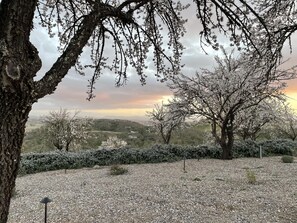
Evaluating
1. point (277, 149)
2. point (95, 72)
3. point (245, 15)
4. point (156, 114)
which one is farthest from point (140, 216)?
point (156, 114)

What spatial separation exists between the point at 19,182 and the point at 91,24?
795 cm

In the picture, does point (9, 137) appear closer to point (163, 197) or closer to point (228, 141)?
point (163, 197)

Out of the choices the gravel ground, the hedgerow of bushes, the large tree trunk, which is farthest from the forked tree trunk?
the large tree trunk

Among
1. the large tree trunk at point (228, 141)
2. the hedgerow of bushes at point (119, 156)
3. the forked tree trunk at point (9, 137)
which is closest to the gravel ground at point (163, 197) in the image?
the hedgerow of bushes at point (119, 156)

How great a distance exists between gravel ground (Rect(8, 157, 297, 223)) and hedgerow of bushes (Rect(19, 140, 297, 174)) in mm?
1709

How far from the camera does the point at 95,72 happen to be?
426cm

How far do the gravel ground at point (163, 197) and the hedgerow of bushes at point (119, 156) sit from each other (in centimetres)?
171

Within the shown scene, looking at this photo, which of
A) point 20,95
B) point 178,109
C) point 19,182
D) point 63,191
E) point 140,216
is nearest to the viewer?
point 20,95

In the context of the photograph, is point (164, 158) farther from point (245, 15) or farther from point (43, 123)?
point (43, 123)

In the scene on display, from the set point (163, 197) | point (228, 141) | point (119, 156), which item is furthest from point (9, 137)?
point (228, 141)

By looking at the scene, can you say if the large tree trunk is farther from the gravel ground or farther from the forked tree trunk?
the forked tree trunk

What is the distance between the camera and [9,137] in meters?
2.05

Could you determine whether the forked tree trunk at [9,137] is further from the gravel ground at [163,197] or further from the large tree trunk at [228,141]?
the large tree trunk at [228,141]

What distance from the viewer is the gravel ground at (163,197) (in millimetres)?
5066
